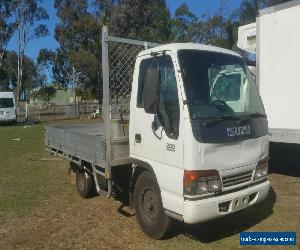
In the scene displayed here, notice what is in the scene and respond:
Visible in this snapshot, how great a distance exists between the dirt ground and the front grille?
35.0 inches

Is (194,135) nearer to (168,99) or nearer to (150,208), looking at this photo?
(168,99)

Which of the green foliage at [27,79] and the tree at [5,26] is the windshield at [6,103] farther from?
the green foliage at [27,79]

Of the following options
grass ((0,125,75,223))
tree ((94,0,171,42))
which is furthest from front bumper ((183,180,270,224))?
tree ((94,0,171,42))

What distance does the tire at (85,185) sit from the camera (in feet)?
25.9

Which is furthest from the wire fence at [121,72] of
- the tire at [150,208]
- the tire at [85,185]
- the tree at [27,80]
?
the tree at [27,80]

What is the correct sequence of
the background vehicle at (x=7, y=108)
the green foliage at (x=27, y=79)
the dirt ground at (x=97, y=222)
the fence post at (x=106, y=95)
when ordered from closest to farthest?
the dirt ground at (x=97, y=222) → the fence post at (x=106, y=95) → the background vehicle at (x=7, y=108) → the green foliage at (x=27, y=79)

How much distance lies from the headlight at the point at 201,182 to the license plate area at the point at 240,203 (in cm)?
37

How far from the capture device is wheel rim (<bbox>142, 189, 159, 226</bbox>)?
18.5 ft

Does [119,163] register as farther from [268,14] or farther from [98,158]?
[268,14]

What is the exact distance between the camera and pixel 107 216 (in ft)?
22.9

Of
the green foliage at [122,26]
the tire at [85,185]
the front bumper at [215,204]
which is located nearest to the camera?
the front bumper at [215,204]

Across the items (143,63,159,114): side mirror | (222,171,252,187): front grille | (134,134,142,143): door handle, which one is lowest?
(222,171,252,187): front grille

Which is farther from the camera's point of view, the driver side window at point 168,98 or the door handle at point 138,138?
the door handle at point 138,138

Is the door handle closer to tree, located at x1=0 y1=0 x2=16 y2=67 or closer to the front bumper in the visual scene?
the front bumper
